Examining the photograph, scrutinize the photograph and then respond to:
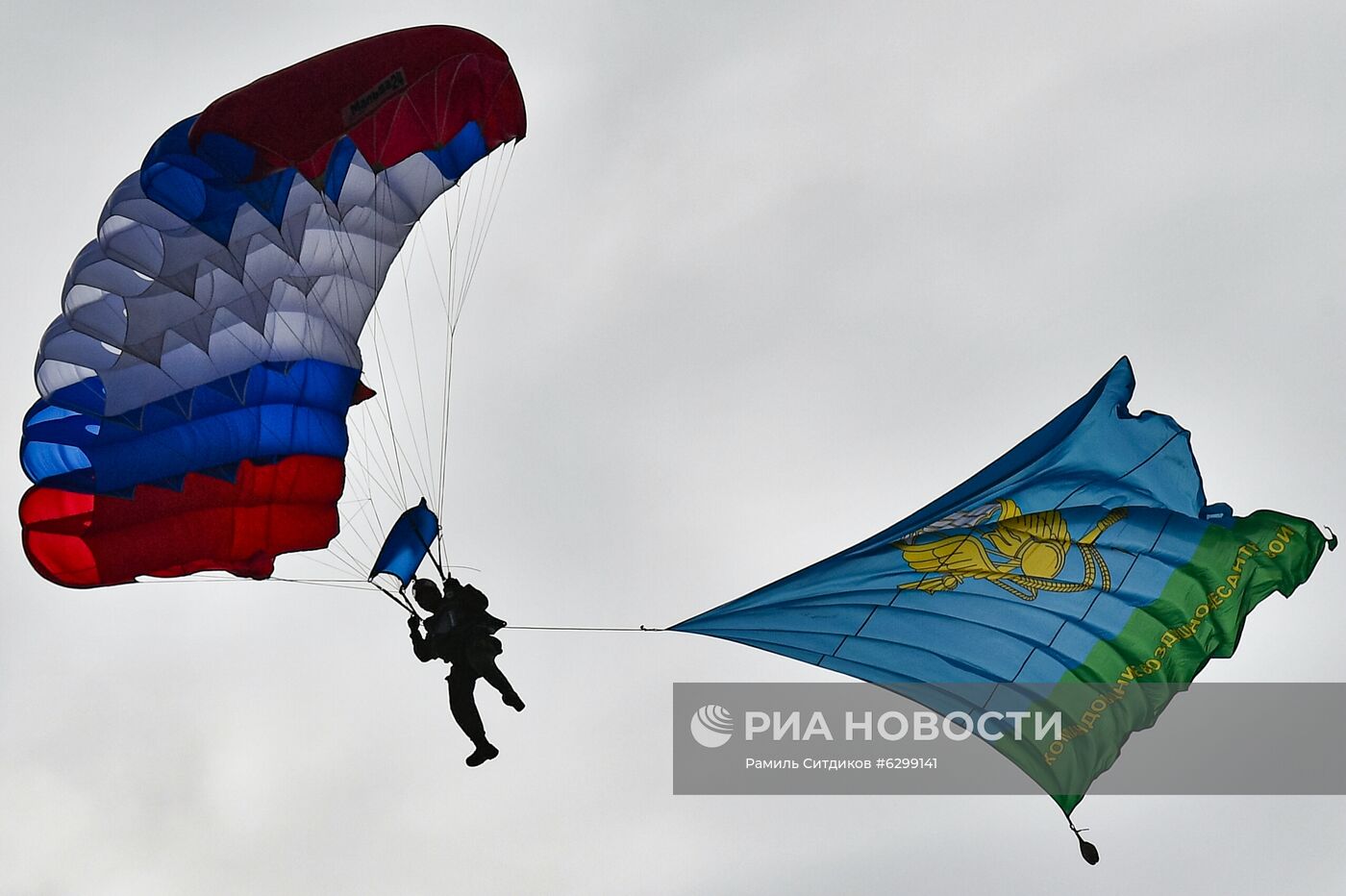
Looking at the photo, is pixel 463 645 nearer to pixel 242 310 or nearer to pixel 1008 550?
pixel 242 310

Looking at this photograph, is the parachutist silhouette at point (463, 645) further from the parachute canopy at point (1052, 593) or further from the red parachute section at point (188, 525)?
the red parachute section at point (188, 525)

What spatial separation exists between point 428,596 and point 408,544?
1.85 ft

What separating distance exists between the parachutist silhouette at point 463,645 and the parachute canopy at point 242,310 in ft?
6.97

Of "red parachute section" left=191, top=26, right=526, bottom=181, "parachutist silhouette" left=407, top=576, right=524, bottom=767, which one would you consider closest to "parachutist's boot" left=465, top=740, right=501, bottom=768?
"parachutist silhouette" left=407, top=576, right=524, bottom=767

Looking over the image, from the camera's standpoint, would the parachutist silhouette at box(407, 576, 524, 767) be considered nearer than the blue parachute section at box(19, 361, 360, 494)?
Yes

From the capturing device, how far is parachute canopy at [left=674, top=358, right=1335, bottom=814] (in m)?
11.3

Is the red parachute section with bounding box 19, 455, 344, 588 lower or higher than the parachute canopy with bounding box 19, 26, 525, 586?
lower

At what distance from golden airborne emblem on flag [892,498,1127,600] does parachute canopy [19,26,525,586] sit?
13.5 feet

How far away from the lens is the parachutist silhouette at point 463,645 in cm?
1099

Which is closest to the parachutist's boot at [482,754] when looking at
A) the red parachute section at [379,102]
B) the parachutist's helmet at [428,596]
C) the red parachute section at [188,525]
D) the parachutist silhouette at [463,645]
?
the parachutist silhouette at [463,645]

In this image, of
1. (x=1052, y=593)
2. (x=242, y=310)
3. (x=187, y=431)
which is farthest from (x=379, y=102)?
(x=1052, y=593)

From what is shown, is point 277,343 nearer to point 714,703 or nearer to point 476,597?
point 476,597

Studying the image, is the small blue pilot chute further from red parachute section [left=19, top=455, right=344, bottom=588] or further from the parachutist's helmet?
red parachute section [left=19, top=455, right=344, bottom=588]

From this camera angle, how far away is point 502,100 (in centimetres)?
1206
